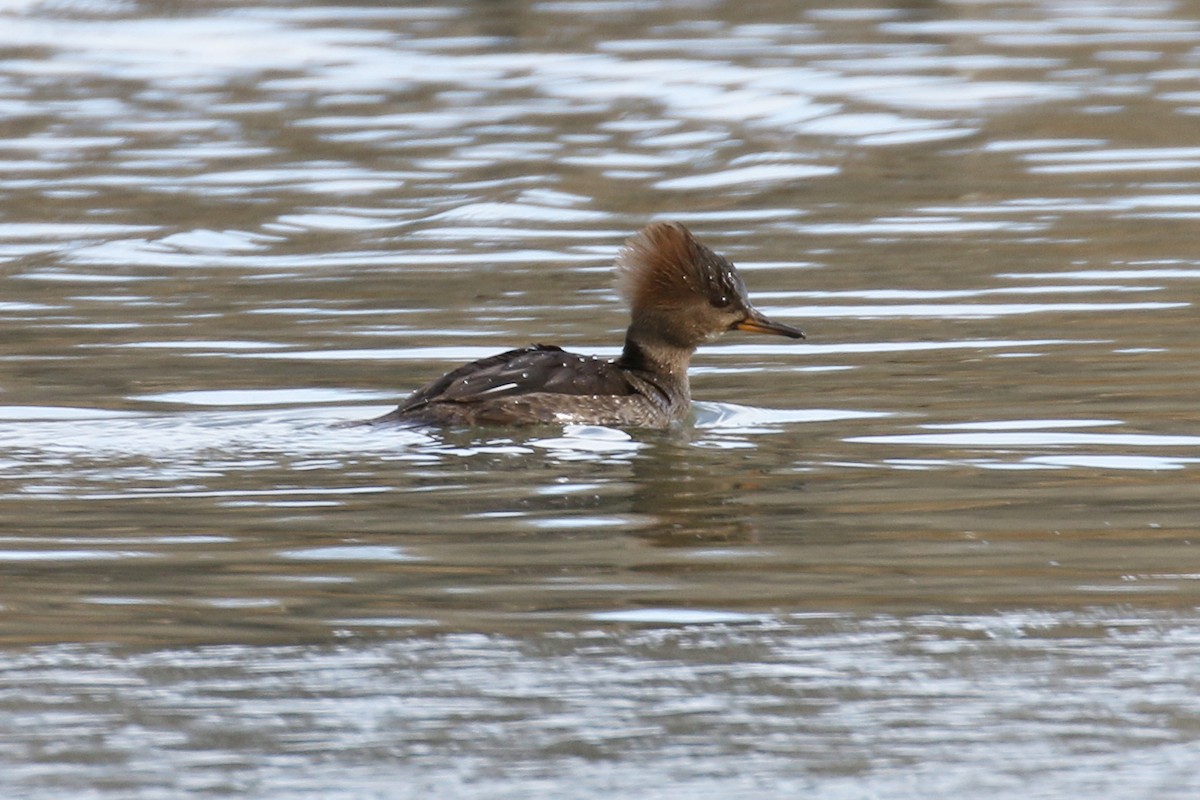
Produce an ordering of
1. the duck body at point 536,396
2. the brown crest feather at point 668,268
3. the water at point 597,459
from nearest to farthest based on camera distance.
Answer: the water at point 597,459 → the duck body at point 536,396 → the brown crest feather at point 668,268

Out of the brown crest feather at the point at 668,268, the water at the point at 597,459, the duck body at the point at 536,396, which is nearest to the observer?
the water at the point at 597,459

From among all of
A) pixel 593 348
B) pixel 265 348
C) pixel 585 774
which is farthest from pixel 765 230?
pixel 585 774

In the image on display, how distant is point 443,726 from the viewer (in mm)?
4898

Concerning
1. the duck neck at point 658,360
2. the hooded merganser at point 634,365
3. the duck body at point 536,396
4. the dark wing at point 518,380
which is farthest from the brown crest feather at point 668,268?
the dark wing at point 518,380

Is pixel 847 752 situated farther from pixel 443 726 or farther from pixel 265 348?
pixel 265 348

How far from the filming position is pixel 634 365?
9.49 m

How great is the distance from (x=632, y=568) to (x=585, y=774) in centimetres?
182

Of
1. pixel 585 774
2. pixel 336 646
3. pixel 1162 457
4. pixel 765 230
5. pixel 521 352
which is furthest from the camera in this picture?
pixel 765 230

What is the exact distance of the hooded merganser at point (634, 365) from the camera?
847 cm

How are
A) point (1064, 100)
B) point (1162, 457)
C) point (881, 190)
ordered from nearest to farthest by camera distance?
point (1162, 457)
point (881, 190)
point (1064, 100)

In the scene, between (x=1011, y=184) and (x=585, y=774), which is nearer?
(x=585, y=774)

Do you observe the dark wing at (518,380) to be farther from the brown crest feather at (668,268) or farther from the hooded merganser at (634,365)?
the brown crest feather at (668,268)

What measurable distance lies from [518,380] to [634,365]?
1.09 metres

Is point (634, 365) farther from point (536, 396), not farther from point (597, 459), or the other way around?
point (597, 459)
